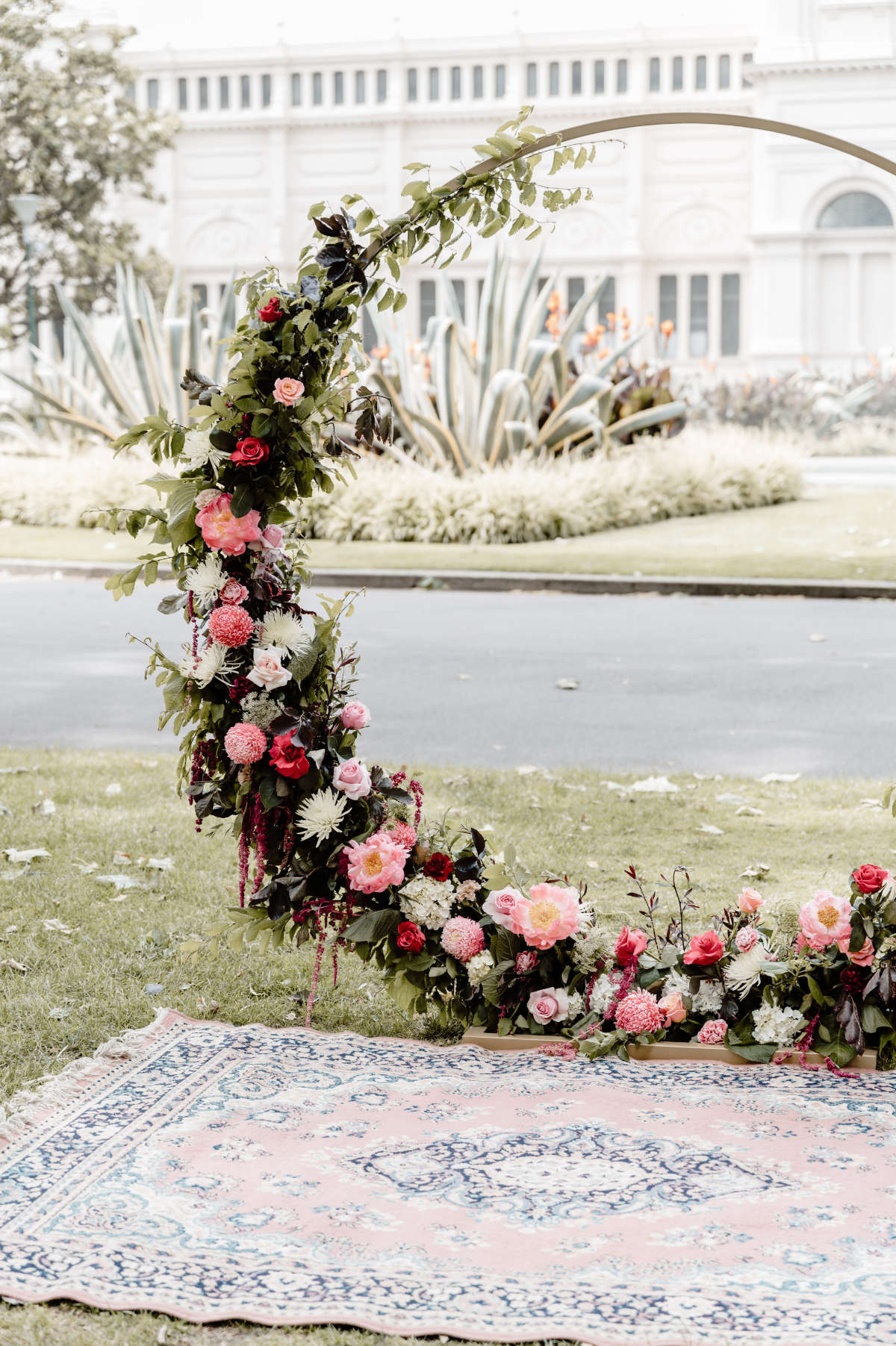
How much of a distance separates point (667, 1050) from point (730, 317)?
49428mm

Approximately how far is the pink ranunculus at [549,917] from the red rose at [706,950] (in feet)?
0.89

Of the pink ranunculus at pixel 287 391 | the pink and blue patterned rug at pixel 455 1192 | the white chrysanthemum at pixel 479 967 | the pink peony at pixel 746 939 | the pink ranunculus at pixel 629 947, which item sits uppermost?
the pink ranunculus at pixel 287 391

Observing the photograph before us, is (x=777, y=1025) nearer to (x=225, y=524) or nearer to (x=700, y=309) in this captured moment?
(x=225, y=524)

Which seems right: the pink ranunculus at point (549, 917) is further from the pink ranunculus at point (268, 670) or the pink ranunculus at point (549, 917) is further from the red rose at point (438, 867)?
the pink ranunculus at point (268, 670)

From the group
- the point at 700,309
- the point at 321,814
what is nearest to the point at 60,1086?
the point at 321,814

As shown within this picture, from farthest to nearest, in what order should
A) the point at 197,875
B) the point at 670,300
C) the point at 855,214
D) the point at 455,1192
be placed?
the point at 670,300
the point at 855,214
the point at 197,875
the point at 455,1192

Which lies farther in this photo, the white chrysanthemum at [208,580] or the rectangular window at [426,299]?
the rectangular window at [426,299]

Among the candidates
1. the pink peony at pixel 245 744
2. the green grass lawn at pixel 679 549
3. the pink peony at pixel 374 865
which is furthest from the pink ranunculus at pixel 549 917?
the green grass lawn at pixel 679 549

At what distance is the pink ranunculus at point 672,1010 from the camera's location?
11.9 ft

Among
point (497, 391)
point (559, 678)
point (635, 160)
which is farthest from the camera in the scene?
point (635, 160)

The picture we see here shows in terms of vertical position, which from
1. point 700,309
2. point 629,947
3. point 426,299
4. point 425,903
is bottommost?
point 629,947

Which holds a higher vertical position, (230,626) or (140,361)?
(140,361)

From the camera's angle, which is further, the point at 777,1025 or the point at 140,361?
the point at 140,361

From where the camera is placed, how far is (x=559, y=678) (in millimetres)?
9219
